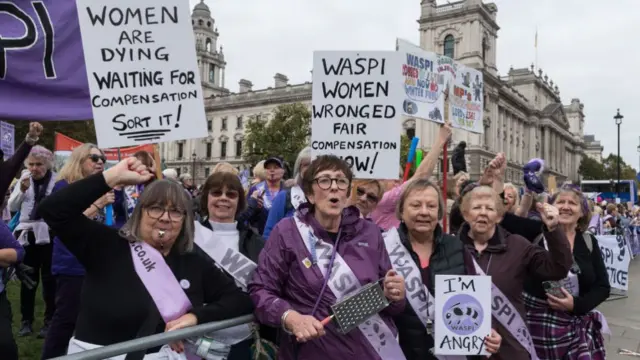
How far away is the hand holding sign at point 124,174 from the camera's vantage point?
2469 millimetres

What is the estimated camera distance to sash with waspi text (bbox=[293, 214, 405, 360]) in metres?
2.67

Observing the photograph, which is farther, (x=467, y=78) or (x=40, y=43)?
(x=467, y=78)

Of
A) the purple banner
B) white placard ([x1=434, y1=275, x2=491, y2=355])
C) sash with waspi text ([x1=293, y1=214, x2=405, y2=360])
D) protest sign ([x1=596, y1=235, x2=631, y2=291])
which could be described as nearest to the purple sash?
sash with waspi text ([x1=293, y1=214, x2=405, y2=360])

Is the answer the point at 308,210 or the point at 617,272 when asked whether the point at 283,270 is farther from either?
the point at 617,272

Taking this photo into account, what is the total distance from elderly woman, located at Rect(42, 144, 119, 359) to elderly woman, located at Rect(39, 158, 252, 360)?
5.00 feet

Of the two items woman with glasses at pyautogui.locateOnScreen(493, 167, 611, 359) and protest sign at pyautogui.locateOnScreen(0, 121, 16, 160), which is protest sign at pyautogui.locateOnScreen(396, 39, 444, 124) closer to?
woman with glasses at pyautogui.locateOnScreen(493, 167, 611, 359)

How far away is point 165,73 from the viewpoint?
3.65 metres

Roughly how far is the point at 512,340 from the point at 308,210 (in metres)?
1.42

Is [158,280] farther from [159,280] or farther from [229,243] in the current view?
[229,243]

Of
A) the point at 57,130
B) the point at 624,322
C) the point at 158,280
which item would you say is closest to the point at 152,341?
the point at 158,280

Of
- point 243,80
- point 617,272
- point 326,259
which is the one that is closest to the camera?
point 326,259

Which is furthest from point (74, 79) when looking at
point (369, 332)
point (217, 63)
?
point (217, 63)

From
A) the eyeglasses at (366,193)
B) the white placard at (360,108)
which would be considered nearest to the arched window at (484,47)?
the white placard at (360,108)

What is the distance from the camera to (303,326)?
244 cm
